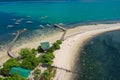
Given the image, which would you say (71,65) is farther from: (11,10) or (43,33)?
(11,10)

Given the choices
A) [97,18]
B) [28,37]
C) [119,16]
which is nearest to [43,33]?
[28,37]

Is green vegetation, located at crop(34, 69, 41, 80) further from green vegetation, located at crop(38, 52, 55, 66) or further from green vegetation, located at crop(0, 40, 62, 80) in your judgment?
green vegetation, located at crop(38, 52, 55, 66)

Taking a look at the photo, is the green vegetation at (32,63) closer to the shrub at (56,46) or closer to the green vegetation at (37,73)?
the green vegetation at (37,73)

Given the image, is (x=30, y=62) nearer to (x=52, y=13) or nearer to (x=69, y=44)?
(x=69, y=44)

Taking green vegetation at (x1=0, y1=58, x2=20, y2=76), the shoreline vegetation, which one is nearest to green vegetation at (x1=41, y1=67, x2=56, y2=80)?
the shoreline vegetation

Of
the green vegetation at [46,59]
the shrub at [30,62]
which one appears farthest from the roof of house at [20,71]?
the green vegetation at [46,59]
